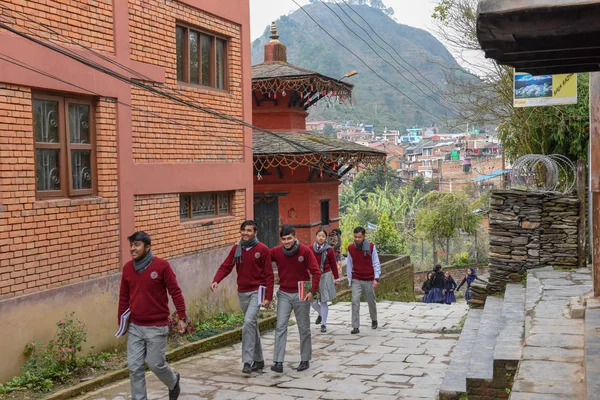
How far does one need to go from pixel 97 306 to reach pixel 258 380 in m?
2.57

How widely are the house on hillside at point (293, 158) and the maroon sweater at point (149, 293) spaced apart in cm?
1256

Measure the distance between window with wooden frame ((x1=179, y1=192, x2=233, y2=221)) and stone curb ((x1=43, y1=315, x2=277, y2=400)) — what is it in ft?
7.11

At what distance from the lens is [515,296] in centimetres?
1159

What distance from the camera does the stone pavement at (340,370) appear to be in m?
8.42

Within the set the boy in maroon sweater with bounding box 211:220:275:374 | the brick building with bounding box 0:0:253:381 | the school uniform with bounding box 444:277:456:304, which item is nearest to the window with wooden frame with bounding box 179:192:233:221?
the brick building with bounding box 0:0:253:381

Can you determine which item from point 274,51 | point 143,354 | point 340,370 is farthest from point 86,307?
point 274,51

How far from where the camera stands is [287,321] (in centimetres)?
948

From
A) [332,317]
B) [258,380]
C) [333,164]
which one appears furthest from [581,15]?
[333,164]

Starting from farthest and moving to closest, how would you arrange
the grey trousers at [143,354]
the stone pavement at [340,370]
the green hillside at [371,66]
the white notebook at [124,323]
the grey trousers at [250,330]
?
A: the green hillside at [371,66] < the grey trousers at [250,330] < the stone pavement at [340,370] < the white notebook at [124,323] < the grey trousers at [143,354]

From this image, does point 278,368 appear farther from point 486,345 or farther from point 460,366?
point 486,345

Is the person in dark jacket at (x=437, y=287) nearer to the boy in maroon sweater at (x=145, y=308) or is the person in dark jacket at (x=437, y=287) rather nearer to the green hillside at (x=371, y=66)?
the boy in maroon sweater at (x=145, y=308)

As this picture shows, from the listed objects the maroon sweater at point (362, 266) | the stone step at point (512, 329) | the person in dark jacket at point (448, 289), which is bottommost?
the person in dark jacket at point (448, 289)

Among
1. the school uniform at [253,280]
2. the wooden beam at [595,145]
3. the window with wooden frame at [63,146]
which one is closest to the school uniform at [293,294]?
the school uniform at [253,280]

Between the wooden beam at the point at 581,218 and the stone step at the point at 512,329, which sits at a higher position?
the wooden beam at the point at 581,218
